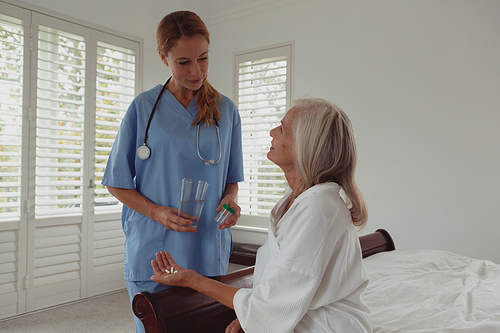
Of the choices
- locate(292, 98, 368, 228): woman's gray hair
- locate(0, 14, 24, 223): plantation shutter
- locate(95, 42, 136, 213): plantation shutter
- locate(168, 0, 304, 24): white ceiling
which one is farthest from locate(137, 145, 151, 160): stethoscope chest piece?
locate(168, 0, 304, 24): white ceiling

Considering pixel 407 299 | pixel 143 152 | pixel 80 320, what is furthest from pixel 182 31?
pixel 80 320

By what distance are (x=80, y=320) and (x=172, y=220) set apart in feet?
7.32

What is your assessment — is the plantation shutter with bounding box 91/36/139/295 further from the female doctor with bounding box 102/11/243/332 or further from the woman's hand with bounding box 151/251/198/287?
the woman's hand with bounding box 151/251/198/287

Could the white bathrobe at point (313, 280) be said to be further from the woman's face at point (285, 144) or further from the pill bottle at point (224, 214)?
the pill bottle at point (224, 214)

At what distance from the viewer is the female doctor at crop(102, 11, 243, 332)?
1.29m

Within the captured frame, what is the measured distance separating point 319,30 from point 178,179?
282 centimetres

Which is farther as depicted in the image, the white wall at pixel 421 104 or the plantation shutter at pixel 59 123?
the plantation shutter at pixel 59 123

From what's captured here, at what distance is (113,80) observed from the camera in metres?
3.51

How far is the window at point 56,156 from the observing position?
A: 9.34 ft

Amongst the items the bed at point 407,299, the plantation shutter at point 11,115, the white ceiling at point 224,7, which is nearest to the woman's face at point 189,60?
the bed at point 407,299

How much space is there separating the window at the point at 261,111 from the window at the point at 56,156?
1.22 metres

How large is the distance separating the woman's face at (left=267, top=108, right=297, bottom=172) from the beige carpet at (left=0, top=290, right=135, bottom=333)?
6.93 ft

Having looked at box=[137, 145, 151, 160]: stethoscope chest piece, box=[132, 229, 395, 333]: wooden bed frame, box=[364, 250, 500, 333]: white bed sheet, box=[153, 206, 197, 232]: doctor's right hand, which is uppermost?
box=[137, 145, 151, 160]: stethoscope chest piece

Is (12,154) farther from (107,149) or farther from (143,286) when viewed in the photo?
(143,286)
